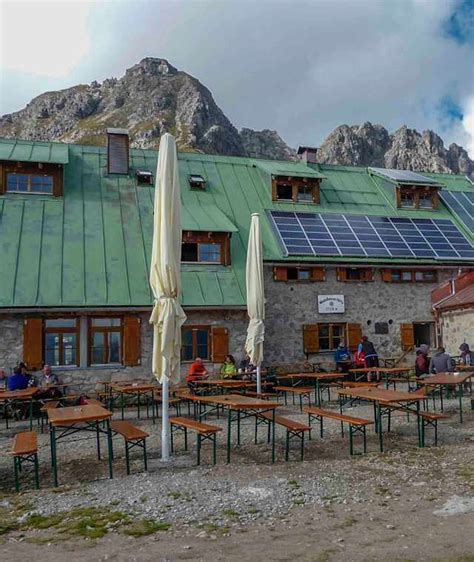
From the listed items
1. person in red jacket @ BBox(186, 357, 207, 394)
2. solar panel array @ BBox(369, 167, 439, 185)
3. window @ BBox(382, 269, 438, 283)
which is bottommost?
person in red jacket @ BBox(186, 357, 207, 394)

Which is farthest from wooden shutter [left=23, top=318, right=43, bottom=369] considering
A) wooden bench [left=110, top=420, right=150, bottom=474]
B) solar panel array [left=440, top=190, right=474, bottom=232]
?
solar panel array [left=440, top=190, right=474, bottom=232]

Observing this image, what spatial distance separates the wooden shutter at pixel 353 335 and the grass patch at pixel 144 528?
1279 centimetres

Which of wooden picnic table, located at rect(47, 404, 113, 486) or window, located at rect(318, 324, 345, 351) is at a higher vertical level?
window, located at rect(318, 324, 345, 351)

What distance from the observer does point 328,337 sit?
55.7ft

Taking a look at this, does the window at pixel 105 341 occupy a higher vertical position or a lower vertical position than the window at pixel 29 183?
lower

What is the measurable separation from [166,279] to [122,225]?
988cm

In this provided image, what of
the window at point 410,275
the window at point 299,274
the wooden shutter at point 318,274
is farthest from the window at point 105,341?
the window at point 410,275

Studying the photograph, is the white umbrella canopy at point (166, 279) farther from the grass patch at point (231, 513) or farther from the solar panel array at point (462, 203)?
→ the solar panel array at point (462, 203)

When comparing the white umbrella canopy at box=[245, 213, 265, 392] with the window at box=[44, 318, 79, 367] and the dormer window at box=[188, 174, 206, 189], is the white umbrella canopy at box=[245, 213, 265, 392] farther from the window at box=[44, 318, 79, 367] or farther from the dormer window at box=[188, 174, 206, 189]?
the dormer window at box=[188, 174, 206, 189]

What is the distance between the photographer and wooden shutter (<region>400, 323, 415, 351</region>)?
690 inches

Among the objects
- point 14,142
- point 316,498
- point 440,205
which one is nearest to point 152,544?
point 316,498

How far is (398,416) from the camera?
11.0m

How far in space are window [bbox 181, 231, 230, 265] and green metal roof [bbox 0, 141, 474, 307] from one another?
0.29 metres

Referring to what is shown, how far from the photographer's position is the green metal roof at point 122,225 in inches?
570
